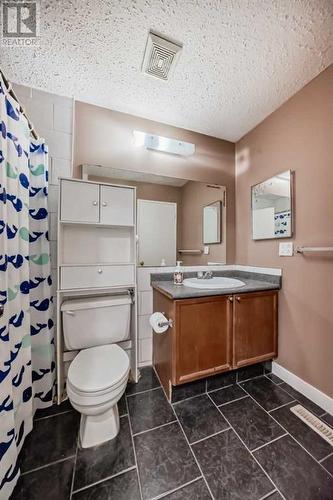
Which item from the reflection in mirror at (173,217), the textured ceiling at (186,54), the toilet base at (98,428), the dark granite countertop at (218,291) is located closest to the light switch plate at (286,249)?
the dark granite countertop at (218,291)

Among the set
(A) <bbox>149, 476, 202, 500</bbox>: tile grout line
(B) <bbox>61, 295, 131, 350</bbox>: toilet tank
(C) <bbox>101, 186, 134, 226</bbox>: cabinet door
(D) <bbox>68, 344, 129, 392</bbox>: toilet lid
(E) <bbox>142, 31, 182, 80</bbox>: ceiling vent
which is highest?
(E) <bbox>142, 31, 182, 80</bbox>: ceiling vent

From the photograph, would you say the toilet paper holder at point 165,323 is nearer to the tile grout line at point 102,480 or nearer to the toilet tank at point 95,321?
the toilet tank at point 95,321

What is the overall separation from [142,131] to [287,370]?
2.42 meters

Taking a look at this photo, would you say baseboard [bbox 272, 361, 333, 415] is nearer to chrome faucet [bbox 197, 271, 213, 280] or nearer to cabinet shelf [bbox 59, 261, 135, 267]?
chrome faucet [bbox 197, 271, 213, 280]

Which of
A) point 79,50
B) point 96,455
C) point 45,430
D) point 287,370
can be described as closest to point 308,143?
point 79,50

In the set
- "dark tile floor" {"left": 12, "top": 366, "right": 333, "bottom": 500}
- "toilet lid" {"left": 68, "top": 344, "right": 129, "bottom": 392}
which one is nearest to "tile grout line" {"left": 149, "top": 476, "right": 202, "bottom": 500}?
"dark tile floor" {"left": 12, "top": 366, "right": 333, "bottom": 500}

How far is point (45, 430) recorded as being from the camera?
3.84ft

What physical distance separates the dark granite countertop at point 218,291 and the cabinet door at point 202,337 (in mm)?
49

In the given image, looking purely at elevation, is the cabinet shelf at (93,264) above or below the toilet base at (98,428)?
above

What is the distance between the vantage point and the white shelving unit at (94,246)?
4.49 feet

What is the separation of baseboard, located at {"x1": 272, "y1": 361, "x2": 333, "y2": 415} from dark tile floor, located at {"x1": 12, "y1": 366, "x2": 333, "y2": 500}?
39 mm

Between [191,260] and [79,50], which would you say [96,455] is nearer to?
[191,260]

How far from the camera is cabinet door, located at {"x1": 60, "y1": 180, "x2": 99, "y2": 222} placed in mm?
1364

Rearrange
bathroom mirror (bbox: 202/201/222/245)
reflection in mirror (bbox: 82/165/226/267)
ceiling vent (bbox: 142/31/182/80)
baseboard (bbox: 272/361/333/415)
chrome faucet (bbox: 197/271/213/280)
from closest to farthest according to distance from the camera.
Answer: ceiling vent (bbox: 142/31/182/80) < baseboard (bbox: 272/361/333/415) < reflection in mirror (bbox: 82/165/226/267) < chrome faucet (bbox: 197/271/213/280) < bathroom mirror (bbox: 202/201/222/245)
